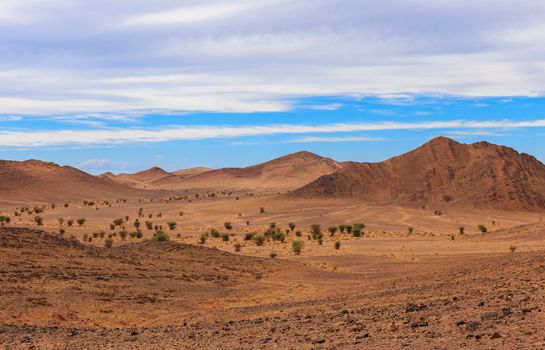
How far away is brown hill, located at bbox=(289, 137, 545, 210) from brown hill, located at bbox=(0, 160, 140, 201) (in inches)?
1790

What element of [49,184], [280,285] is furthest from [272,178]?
[280,285]

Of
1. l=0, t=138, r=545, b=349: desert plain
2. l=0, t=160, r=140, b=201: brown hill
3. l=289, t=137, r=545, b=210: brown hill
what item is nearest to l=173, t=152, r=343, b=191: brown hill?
l=0, t=160, r=140, b=201: brown hill

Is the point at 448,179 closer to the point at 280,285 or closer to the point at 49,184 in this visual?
the point at 280,285

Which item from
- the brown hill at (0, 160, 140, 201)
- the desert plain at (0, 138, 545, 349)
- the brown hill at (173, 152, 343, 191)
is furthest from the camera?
the brown hill at (173, 152, 343, 191)

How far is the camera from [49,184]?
132875mm

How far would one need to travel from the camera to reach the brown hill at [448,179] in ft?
278

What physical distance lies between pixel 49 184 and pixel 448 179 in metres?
73.2

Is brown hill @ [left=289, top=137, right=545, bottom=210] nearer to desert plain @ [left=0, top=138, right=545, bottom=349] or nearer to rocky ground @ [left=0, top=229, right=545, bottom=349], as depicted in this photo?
desert plain @ [left=0, top=138, right=545, bottom=349]

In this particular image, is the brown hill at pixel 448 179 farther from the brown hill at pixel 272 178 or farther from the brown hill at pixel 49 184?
the brown hill at pixel 272 178

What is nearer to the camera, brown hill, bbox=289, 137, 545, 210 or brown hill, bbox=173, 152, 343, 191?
brown hill, bbox=289, 137, 545, 210

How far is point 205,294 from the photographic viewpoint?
2556 cm

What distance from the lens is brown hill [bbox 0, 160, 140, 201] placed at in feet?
398

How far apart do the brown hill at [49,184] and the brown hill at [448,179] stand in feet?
149

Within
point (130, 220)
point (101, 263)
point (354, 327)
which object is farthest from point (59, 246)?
point (130, 220)
